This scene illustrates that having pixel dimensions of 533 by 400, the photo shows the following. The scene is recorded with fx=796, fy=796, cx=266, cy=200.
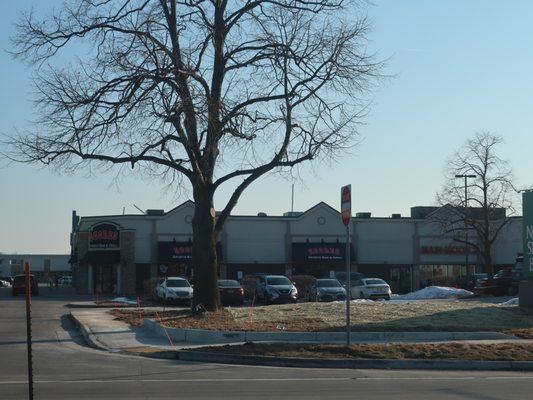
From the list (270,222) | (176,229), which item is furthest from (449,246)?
(176,229)

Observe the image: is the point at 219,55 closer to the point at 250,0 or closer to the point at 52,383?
the point at 250,0

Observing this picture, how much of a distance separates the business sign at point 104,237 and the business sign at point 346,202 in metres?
46.2

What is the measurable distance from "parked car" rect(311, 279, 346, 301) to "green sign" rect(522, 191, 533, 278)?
45.3ft

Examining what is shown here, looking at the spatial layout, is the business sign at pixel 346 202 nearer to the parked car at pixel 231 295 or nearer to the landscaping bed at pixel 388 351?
the landscaping bed at pixel 388 351

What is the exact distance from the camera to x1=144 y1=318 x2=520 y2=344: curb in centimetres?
2067

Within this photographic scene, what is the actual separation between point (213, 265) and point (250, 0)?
884cm

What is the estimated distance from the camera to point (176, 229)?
63250 millimetres

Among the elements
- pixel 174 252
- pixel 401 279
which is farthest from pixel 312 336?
pixel 401 279

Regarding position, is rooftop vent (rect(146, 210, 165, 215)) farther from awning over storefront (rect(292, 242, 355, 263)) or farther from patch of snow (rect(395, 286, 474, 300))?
patch of snow (rect(395, 286, 474, 300))

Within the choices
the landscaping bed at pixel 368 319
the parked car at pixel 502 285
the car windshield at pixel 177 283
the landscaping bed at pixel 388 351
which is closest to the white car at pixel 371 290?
the parked car at pixel 502 285

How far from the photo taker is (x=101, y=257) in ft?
200

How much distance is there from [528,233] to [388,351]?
1328 centimetres

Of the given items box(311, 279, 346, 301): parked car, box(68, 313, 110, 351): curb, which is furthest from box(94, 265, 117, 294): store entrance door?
box(68, 313, 110, 351): curb

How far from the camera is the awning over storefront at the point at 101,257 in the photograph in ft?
199
